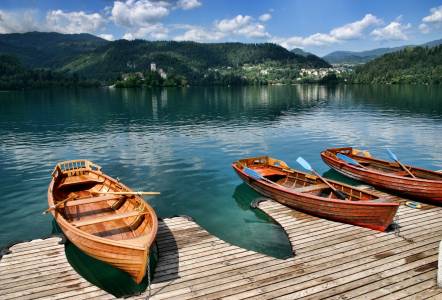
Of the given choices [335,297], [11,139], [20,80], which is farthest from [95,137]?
[20,80]

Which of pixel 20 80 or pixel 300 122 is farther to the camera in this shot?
pixel 20 80

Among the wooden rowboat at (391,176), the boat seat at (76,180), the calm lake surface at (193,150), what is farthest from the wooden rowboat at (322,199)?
the boat seat at (76,180)

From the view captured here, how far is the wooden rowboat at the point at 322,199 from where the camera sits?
15492 mm

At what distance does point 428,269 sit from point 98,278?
12.7 meters

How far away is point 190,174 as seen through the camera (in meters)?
29.4

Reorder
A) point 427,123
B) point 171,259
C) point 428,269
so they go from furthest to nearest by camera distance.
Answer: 1. point 427,123
2. point 171,259
3. point 428,269

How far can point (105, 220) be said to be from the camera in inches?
560

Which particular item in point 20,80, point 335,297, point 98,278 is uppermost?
point 20,80

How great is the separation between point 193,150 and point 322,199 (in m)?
22.9

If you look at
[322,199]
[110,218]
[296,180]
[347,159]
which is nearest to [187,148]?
[347,159]

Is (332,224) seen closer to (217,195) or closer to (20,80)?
(217,195)

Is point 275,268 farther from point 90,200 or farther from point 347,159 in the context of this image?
point 347,159

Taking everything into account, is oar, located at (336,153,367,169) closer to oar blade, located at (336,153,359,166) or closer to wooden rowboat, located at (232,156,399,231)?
oar blade, located at (336,153,359,166)

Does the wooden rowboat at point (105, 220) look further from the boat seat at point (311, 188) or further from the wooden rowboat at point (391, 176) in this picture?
the wooden rowboat at point (391, 176)
